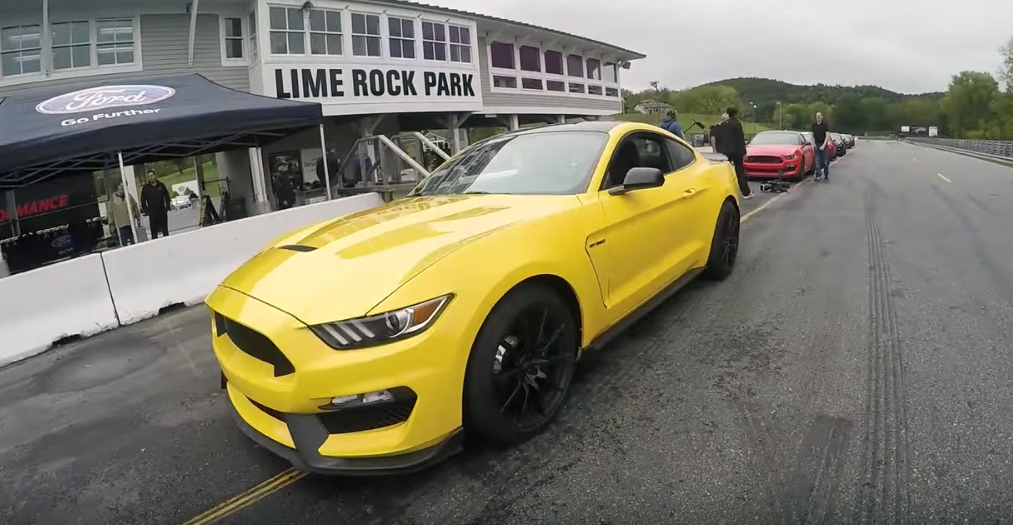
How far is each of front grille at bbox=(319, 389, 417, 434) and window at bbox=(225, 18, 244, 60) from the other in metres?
16.2

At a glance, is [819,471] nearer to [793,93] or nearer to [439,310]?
[439,310]

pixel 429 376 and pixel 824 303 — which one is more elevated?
pixel 429 376

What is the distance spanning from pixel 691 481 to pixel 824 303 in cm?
287

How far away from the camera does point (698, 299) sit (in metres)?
4.89

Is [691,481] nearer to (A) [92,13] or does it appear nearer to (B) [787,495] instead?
(B) [787,495]

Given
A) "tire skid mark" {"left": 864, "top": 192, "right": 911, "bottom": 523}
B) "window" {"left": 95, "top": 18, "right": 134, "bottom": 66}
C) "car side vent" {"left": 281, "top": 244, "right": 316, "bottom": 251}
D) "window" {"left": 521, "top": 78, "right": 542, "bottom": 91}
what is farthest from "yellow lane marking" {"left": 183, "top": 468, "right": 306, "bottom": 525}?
"window" {"left": 521, "top": 78, "right": 542, "bottom": 91}

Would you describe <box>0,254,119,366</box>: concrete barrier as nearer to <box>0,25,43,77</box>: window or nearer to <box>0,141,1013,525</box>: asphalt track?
<box>0,141,1013,525</box>: asphalt track

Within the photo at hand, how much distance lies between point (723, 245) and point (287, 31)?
1396 centimetres

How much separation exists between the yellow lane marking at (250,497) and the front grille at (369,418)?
58 cm

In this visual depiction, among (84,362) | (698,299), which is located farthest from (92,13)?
(698,299)

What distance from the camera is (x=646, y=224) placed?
3.78m

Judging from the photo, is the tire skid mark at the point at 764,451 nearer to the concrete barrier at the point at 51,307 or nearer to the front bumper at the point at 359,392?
the front bumper at the point at 359,392

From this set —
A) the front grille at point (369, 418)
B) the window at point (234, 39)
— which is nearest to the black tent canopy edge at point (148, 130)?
the window at point (234, 39)

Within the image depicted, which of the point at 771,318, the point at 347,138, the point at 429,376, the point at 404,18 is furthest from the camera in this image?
the point at 347,138
